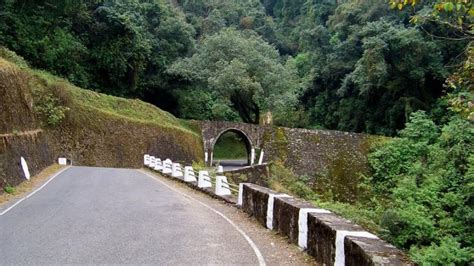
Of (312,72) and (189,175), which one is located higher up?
(312,72)

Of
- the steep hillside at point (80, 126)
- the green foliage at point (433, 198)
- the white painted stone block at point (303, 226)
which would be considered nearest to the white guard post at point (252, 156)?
the steep hillside at point (80, 126)

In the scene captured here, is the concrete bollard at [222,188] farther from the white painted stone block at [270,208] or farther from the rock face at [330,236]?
the white painted stone block at [270,208]

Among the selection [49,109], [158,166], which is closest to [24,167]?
[158,166]

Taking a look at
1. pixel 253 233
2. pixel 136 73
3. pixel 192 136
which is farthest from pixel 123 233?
pixel 136 73

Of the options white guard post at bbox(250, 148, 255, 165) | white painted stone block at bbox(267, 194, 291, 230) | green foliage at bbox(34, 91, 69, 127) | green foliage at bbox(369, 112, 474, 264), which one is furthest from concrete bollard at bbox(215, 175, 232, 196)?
white guard post at bbox(250, 148, 255, 165)

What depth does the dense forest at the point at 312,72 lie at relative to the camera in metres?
29.0

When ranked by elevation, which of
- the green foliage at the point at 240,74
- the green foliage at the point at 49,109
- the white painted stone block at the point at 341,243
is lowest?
the white painted stone block at the point at 341,243

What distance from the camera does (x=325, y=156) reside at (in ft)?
111

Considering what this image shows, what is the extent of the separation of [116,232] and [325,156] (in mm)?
26898

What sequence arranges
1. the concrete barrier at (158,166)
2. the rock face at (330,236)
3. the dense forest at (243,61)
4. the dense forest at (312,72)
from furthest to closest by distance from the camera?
1. the dense forest at (243,61)
2. the dense forest at (312,72)
3. the concrete barrier at (158,166)
4. the rock face at (330,236)

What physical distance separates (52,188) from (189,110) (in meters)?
37.6

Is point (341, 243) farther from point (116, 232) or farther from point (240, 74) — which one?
point (240, 74)

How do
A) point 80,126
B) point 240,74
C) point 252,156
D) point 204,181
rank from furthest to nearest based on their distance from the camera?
point 240,74 < point 252,156 < point 80,126 < point 204,181

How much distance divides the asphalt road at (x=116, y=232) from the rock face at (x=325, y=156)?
68.6 ft
